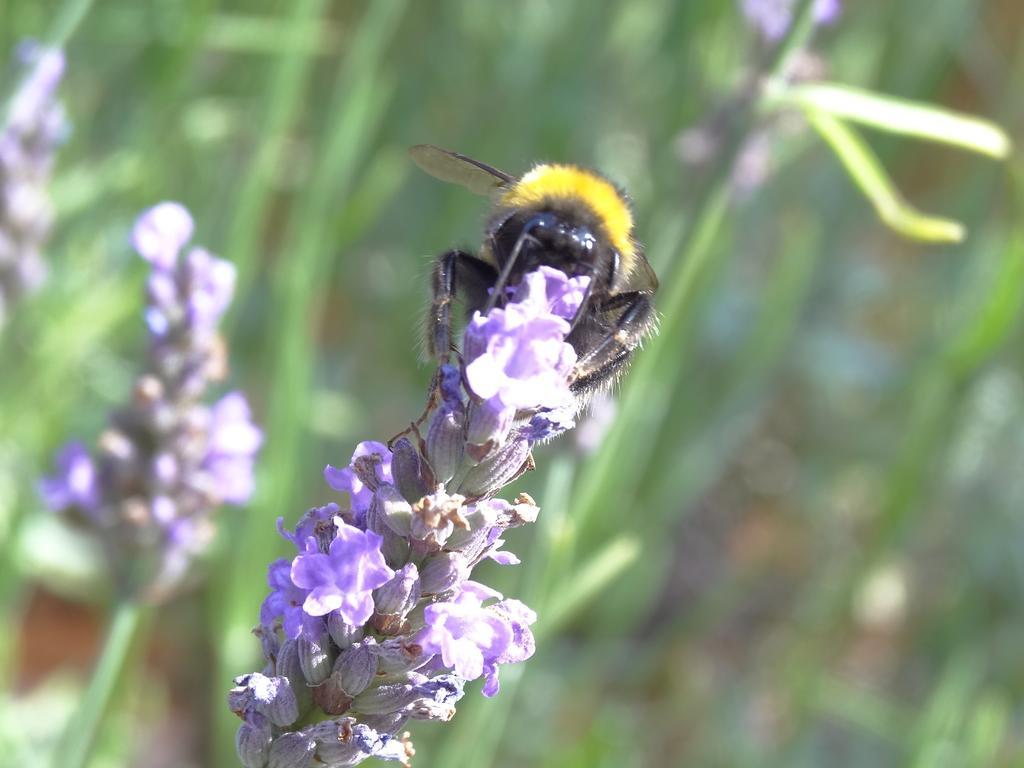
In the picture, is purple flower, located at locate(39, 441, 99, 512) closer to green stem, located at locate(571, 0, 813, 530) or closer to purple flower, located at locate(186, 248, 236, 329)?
purple flower, located at locate(186, 248, 236, 329)

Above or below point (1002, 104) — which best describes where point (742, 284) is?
below

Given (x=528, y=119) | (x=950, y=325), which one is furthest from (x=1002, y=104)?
(x=528, y=119)

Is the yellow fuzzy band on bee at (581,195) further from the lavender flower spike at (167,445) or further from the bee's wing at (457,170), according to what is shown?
the lavender flower spike at (167,445)

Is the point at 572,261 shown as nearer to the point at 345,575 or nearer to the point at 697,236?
the point at 697,236

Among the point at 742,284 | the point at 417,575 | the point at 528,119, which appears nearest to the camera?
the point at 417,575

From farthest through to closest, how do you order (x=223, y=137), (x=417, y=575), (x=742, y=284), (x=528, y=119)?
(x=742, y=284) < (x=528, y=119) < (x=223, y=137) < (x=417, y=575)

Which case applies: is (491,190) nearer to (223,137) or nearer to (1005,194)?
(223,137)
